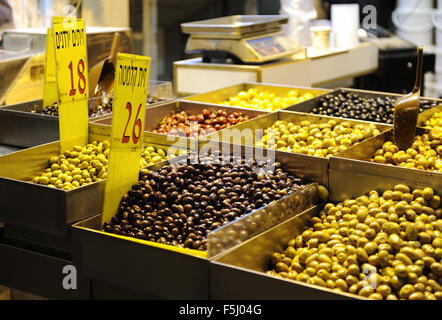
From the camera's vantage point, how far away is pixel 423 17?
831 centimetres

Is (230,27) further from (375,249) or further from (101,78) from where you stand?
(375,249)

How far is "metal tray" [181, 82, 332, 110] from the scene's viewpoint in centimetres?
395

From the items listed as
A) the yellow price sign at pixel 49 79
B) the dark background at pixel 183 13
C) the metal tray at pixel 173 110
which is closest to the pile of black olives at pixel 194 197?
the metal tray at pixel 173 110

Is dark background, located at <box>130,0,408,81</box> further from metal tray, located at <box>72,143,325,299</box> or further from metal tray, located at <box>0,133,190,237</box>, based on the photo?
metal tray, located at <box>72,143,325,299</box>

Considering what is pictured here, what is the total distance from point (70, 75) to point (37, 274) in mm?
911

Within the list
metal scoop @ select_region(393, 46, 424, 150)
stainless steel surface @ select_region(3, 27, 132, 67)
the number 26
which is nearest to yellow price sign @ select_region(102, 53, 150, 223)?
the number 26

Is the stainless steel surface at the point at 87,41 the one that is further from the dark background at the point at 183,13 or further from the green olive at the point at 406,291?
the dark background at the point at 183,13

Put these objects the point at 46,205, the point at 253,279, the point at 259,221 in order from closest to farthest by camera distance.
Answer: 1. the point at 253,279
2. the point at 259,221
3. the point at 46,205

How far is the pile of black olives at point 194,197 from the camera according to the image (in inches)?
85.6

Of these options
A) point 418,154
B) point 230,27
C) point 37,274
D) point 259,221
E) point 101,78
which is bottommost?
point 37,274

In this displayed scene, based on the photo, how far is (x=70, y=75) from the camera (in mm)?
2738

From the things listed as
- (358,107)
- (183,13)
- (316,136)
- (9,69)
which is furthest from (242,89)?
(183,13)
